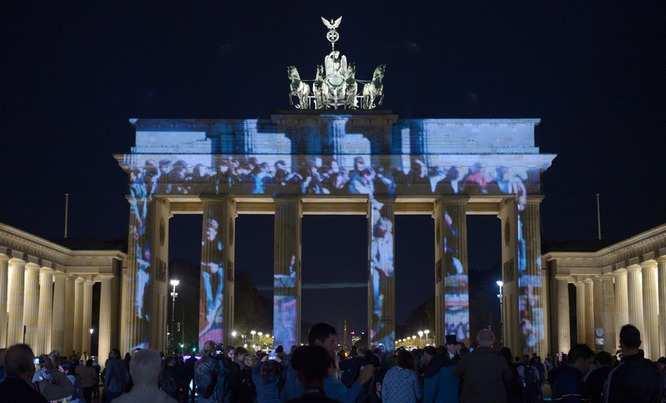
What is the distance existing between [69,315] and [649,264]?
3653cm

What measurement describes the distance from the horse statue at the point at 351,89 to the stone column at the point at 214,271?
30.2 ft

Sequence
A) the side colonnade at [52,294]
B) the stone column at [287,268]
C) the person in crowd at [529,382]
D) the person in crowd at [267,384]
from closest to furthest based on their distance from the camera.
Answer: the person in crowd at [267,384], the person in crowd at [529,382], the side colonnade at [52,294], the stone column at [287,268]

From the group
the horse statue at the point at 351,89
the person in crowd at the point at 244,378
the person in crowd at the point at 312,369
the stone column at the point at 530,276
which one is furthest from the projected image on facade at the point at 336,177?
the person in crowd at the point at 312,369

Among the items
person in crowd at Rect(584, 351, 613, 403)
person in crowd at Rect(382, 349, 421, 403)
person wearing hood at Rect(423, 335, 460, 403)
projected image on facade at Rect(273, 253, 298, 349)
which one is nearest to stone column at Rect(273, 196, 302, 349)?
projected image on facade at Rect(273, 253, 298, 349)

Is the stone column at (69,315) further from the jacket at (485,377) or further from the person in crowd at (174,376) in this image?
the jacket at (485,377)

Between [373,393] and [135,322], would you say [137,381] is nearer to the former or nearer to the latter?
[373,393]

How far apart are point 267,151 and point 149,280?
1017 centimetres

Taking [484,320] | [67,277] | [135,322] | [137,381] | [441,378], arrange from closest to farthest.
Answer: [137,381] < [441,378] < [135,322] < [67,277] < [484,320]

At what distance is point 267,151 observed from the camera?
61.9 metres

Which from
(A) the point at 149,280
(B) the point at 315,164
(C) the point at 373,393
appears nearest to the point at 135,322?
(A) the point at 149,280

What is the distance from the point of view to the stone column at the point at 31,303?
60969 mm

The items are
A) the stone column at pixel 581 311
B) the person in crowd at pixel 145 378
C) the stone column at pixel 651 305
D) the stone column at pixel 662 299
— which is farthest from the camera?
the stone column at pixel 581 311

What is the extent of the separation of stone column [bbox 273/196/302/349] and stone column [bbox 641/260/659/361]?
65.1ft

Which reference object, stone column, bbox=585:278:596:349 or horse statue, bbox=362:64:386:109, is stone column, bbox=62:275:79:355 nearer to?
horse statue, bbox=362:64:386:109
